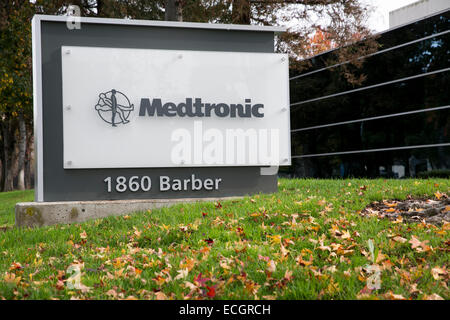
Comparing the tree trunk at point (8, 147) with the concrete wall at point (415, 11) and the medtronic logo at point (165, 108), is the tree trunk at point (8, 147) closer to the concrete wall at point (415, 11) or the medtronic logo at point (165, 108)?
the medtronic logo at point (165, 108)

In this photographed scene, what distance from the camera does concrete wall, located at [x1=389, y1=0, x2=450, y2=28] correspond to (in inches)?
542

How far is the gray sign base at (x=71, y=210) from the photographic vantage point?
693 cm

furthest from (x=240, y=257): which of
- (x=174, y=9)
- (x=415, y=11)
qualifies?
(x=415, y=11)

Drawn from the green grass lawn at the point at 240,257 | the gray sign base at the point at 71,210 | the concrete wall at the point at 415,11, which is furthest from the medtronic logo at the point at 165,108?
the concrete wall at the point at 415,11

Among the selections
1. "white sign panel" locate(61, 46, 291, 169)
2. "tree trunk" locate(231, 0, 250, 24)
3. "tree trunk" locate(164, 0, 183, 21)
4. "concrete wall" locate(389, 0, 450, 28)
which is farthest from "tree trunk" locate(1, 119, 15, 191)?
"concrete wall" locate(389, 0, 450, 28)

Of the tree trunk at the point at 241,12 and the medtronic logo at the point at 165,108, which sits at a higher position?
the tree trunk at the point at 241,12

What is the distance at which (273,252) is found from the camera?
3910mm

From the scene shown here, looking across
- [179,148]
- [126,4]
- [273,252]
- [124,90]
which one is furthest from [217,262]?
[126,4]

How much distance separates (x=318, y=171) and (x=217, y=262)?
1395 centimetres

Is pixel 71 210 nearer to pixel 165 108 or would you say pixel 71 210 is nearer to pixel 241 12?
pixel 165 108

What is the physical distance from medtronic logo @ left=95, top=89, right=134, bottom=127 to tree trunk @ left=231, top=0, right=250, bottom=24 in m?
5.56

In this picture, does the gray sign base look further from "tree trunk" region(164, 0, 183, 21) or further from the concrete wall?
the concrete wall

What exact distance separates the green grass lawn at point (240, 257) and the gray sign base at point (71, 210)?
Answer: 0.96m

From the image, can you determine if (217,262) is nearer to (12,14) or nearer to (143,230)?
(143,230)
